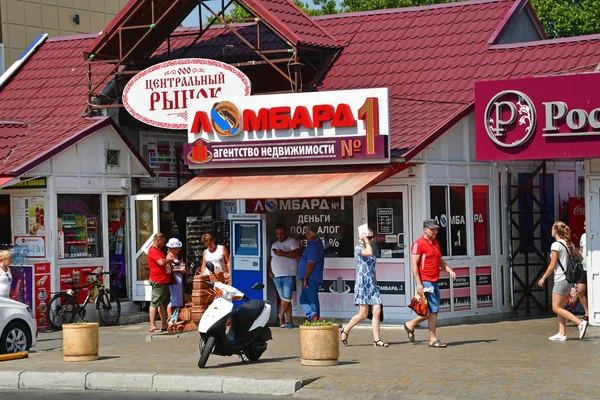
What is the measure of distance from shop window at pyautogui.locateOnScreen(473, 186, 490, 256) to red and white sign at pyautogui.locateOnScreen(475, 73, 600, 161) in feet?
7.58

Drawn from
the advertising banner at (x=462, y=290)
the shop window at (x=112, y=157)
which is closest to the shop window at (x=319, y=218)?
the advertising banner at (x=462, y=290)

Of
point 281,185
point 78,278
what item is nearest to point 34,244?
point 78,278

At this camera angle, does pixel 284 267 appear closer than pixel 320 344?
No

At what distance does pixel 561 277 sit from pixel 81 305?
30.9ft

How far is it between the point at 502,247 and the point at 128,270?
739cm

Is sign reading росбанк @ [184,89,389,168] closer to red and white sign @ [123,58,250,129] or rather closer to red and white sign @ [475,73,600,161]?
red and white sign @ [123,58,250,129]

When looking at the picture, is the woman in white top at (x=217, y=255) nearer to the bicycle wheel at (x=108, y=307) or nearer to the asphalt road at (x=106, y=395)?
the bicycle wheel at (x=108, y=307)

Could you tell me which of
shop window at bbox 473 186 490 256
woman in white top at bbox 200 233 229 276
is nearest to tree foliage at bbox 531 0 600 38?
shop window at bbox 473 186 490 256

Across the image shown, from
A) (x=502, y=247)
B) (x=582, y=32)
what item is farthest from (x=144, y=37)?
(x=582, y=32)

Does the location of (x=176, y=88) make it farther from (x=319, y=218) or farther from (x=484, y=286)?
(x=484, y=286)

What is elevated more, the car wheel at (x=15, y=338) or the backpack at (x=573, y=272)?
the backpack at (x=573, y=272)

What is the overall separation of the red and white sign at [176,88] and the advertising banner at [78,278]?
3.12 m

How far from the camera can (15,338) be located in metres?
17.2

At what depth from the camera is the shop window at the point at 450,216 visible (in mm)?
20484
